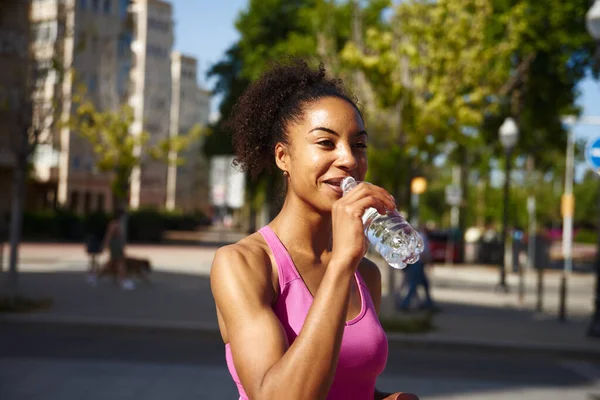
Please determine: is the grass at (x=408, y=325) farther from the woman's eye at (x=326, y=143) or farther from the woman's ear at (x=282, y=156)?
the woman's eye at (x=326, y=143)

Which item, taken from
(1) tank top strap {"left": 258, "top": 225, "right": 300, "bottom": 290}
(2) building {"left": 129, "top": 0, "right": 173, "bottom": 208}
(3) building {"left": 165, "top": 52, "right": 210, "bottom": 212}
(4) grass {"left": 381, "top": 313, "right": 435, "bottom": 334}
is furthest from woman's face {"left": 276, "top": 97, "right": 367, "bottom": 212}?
(3) building {"left": 165, "top": 52, "right": 210, "bottom": 212}

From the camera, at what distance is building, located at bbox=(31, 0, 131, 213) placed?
50.5ft

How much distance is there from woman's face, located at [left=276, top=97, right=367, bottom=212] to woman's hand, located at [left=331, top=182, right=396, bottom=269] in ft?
0.70

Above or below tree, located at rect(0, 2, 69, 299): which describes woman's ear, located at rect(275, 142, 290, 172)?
below

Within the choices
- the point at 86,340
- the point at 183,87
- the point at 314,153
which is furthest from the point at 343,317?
the point at 183,87

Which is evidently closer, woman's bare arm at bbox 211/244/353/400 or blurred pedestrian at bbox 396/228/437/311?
woman's bare arm at bbox 211/244/353/400

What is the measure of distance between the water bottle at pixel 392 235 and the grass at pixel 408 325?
10894 mm

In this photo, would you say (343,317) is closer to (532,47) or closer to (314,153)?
(314,153)

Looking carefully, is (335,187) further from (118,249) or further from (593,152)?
(118,249)

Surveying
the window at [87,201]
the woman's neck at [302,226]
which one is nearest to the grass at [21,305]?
the woman's neck at [302,226]

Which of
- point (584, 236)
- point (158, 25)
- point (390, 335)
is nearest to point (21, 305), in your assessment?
point (390, 335)

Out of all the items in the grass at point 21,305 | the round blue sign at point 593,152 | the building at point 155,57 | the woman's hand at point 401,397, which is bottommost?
the grass at point 21,305

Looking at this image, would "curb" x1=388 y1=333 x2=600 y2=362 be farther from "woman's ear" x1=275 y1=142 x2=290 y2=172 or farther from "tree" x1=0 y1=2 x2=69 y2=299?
"woman's ear" x1=275 y1=142 x2=290 y2=172

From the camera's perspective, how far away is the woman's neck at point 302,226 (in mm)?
2271
